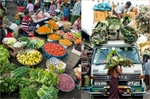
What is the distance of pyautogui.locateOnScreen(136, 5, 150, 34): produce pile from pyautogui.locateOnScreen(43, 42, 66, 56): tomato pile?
13.4ft

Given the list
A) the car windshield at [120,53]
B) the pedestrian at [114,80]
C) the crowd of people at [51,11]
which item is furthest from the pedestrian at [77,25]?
the pedestrian at [114,80]

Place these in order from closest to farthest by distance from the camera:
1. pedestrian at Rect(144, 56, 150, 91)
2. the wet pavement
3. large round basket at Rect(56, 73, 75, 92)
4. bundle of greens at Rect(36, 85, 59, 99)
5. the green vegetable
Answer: bundle of greens at Rect(36, 85, 59, 99) → the green vegetable → the wet pavement → large round basket at Rect(56, 73, 75, 92) → pedestrian at Rect(144, 56, 150, 91)

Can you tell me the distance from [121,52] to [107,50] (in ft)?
1.22

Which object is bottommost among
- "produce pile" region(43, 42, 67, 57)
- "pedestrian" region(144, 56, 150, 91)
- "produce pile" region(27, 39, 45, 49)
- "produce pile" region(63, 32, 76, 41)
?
"pedestrian" region(144, 56, 150, 91)

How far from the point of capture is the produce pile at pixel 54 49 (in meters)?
8.78

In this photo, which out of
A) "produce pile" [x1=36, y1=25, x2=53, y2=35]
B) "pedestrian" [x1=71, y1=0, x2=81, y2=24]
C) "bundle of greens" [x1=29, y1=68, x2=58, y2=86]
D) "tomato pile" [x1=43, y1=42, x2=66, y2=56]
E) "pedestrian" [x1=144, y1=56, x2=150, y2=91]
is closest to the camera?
"bundle of greens" [x1=29, y1=68, x2=58, y2=86]

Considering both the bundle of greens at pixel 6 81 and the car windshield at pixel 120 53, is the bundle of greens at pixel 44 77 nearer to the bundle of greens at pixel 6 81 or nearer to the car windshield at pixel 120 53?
the bundle of greens at pixel 6 81

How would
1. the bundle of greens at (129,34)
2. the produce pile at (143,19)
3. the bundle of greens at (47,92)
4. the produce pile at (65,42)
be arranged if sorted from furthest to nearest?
the produce pile at (143,19) → the produce pile at (65,42) → the bundle of greens at (129,34) → the bundle of greens at (47,92)

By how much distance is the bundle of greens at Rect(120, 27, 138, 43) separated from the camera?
25.4 feet

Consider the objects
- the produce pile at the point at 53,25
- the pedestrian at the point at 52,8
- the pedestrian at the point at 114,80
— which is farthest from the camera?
the pedestrian at the point at 52,8

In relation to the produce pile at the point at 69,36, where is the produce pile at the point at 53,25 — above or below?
above

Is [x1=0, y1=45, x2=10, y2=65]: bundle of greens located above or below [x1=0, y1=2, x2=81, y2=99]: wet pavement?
above

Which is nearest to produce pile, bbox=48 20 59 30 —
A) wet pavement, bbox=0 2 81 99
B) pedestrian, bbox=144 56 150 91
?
wet pavement, bbox=0 2 81 99

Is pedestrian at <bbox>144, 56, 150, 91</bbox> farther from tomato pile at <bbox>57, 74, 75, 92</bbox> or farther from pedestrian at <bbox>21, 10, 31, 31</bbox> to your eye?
pedestrian at <bbox>21, 10, 31, 31</bbox>
